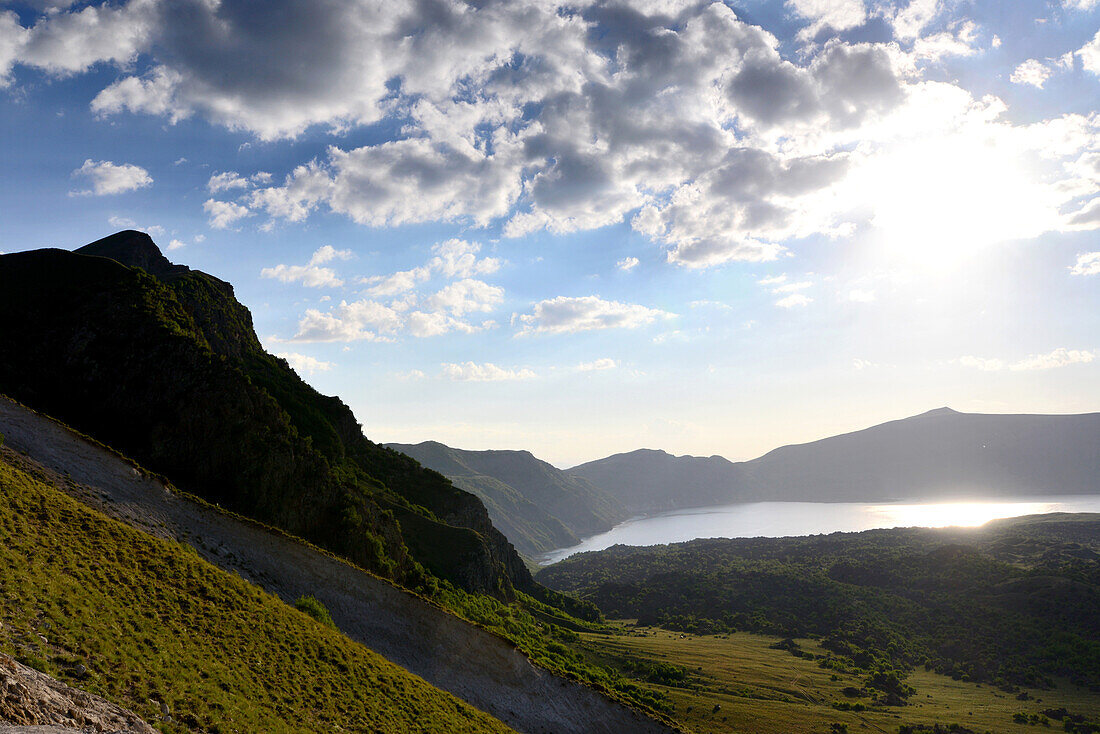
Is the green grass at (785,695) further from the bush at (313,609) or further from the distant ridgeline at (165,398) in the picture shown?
the bush at (313,609)

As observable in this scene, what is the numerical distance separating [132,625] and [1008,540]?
234 metres

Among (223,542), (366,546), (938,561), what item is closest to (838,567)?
(938,561)

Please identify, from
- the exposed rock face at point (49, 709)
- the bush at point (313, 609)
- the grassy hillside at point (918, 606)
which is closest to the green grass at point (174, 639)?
the exposed rock face at point (49, 709)

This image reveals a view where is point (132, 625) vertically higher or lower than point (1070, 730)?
higher

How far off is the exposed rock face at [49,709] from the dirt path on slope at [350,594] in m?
16.8

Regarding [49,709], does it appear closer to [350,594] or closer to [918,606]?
[350,594]

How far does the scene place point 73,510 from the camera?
24.1 metres

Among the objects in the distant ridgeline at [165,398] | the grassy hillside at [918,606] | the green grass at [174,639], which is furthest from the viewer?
the grassy hillside at [918,606]

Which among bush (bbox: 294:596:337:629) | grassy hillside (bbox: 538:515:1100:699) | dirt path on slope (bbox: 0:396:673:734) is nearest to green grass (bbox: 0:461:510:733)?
bush (bbox: 294:596:337:629)

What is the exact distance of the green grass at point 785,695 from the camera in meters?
60.6

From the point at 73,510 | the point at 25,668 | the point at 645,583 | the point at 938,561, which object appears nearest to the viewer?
the point at 25,668

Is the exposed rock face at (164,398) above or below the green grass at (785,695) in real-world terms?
above

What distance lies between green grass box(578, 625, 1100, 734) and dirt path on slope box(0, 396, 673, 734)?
22.6 meters

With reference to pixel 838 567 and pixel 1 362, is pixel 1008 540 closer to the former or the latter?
pixel 838 567
